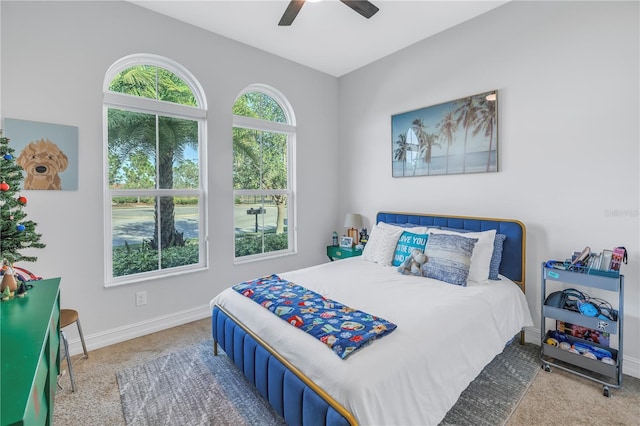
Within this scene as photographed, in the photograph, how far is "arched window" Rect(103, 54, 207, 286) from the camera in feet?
9.17

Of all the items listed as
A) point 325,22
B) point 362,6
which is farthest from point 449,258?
point 325,22

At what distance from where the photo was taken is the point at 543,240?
→ 2623 millimetres

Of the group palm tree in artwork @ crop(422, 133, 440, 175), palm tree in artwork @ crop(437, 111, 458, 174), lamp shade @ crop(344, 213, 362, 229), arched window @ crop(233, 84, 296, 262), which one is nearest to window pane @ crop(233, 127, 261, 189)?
arched window @ crop(233, 84, 296, 262)

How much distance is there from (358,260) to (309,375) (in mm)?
1873

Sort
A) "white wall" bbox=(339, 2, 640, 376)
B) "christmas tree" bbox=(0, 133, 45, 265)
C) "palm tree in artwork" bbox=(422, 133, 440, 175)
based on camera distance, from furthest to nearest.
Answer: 1. "palm tree in artwork" bbox=(422, 133, 440, 175)
2. "white wall" bbox=(339, 2, 640, 376)
3. "christmas tree" bbox=(0, 133, 45, 265)

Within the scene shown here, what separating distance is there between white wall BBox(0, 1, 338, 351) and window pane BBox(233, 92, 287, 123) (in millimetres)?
167

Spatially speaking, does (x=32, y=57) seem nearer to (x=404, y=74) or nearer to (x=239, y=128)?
(x=239, y=128)

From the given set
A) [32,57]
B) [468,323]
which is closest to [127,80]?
[32,57]

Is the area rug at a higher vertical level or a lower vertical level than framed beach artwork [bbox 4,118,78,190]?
lower

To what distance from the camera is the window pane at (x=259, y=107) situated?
3593mm

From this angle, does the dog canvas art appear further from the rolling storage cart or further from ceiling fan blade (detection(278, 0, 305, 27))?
the rolling storage cart

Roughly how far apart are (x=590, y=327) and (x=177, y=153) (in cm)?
376

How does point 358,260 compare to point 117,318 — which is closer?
point 117,318

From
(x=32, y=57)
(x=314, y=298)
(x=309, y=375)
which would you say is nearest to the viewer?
(x=309, y=375)
